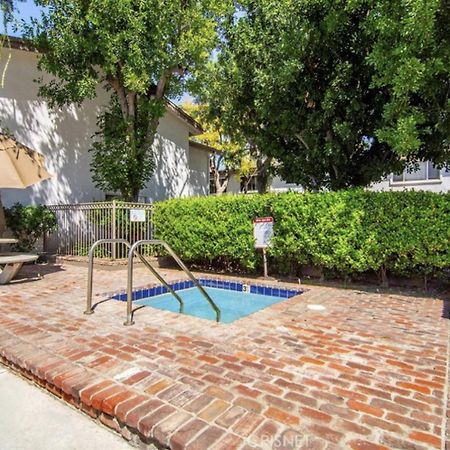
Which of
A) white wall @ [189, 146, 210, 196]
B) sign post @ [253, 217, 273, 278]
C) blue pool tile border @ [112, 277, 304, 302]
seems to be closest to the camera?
blue pool tile border @ [112, 277, 304, 302]

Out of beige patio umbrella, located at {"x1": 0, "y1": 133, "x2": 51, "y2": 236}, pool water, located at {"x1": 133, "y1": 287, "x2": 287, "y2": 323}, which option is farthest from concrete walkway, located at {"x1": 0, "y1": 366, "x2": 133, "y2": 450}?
beige patio umbrella, located at {"x1": 0, "y1": 133, "x2": 51, "y2": 236}

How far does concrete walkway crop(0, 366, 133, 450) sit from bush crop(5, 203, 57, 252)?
8.52m

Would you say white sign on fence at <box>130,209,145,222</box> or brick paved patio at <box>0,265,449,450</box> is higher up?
white sign on fence at <box>130,209,145,222</box>

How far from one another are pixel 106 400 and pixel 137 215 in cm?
813

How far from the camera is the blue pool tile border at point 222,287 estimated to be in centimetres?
718

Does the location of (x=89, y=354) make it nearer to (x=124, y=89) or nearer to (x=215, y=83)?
(x=124, y=89)

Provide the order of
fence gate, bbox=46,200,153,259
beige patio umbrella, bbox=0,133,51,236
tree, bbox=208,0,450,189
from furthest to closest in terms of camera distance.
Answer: fence gate, bbox=46,200,153,259 → beige patio umbrella, bbox=0,133,51,236 → tree, bbox=208,0,450,189

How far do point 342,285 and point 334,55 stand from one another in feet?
20.4

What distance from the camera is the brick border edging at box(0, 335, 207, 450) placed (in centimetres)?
237

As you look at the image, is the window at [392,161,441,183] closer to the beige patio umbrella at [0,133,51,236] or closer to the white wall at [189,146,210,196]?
the white wall at [189,146,210,196]

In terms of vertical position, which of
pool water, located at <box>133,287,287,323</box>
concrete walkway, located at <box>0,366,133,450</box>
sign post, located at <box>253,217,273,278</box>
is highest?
sign post, located at <box>253,217,273,278</box>

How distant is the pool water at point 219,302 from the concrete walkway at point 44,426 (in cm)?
361

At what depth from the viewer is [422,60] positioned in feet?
22.4

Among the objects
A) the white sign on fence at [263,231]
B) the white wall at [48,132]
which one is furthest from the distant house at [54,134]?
the white sign on fence at [263,231]
